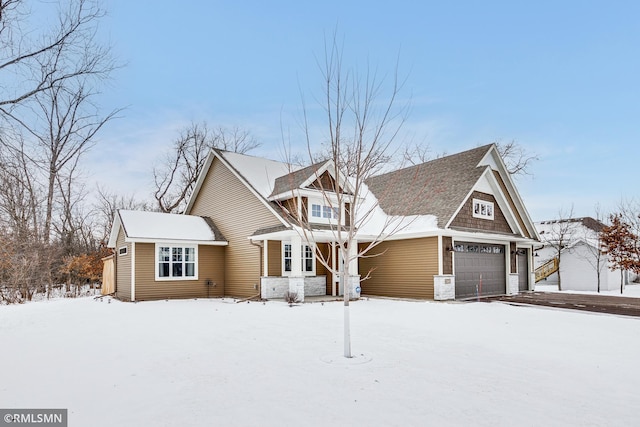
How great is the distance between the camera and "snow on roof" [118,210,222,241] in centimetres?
1705

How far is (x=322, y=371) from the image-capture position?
6141mm

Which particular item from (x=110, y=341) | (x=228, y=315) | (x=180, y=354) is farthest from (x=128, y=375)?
(x=228, y=315)

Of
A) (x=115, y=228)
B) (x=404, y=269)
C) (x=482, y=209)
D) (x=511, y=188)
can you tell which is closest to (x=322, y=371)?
(x=404, y=269)

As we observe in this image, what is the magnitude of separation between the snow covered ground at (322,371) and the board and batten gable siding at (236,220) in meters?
6.15

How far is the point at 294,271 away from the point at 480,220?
9.10m

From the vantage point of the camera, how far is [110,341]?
28.0ft

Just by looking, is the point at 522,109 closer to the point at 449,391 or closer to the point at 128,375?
the point at 449,391

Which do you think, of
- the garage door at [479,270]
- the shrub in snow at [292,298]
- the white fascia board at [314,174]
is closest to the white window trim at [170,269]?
the shrub in snow at [292,298]

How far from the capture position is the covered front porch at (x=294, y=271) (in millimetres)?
16141

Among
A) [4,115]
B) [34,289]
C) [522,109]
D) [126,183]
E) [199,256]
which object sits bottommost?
[34,289]

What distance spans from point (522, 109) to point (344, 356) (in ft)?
64.0

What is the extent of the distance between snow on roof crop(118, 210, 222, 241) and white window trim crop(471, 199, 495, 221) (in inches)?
476

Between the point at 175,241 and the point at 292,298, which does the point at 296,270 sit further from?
the point at 175,241

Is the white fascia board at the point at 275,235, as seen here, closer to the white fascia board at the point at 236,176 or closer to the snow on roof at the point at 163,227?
the white fascia board at the point at 236,176
